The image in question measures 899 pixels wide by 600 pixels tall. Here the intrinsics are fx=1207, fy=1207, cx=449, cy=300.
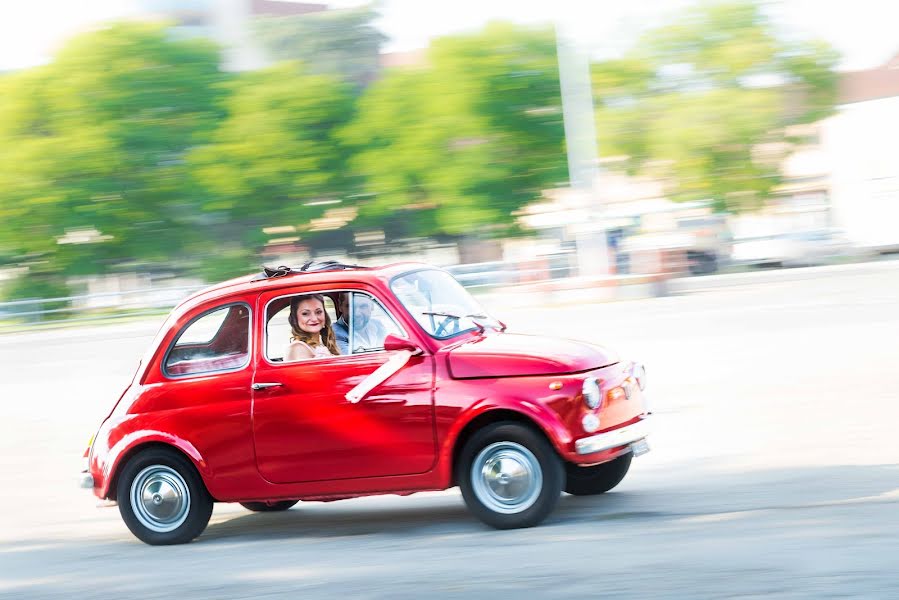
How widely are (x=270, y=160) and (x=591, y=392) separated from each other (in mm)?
43494

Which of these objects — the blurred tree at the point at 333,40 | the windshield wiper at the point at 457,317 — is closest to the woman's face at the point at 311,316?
the windshield wiper at the point at 457,317

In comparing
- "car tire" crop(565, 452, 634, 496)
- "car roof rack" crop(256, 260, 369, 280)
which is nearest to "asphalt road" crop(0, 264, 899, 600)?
"car tire" crop(565, 452, 634, 496)

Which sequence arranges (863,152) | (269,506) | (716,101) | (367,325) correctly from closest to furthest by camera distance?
(367,325), (269,506), (716,101), (863,152)

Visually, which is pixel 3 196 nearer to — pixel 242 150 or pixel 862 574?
pixel 242 150

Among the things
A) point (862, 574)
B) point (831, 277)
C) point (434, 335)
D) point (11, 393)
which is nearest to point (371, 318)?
point (434, 335)

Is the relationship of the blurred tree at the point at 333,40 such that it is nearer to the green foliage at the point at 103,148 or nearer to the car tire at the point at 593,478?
the green foliage at the point at 103,148

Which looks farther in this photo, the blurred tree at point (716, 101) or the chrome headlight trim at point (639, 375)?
the blurred tree at point (716, 101)

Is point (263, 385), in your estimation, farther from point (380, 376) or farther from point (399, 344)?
point (399, 344)

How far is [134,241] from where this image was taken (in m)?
49.3

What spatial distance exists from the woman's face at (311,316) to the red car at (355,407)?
0.01m

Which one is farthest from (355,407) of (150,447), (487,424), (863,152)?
(863,152)

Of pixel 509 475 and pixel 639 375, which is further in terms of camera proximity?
pixel 639 375

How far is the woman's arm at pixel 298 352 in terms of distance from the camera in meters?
7.72

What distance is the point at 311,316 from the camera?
7.80m
